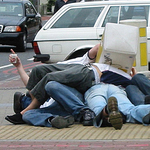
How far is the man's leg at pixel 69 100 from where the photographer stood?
245 inches

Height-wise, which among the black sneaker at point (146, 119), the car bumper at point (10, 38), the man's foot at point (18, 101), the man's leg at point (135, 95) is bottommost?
the car bumper at point (10, 38)

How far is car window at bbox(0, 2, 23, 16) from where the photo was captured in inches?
719

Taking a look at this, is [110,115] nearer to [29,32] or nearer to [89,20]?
[89,20]

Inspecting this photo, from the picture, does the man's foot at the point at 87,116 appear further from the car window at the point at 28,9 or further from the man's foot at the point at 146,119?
the car window at the point at 28,9

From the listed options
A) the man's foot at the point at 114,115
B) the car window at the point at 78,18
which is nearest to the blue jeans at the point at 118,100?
the man's foot at the point at 114,115

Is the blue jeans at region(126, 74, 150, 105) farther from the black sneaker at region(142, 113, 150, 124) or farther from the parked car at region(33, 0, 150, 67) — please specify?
the parked car at region(33, 0, 150, 67)

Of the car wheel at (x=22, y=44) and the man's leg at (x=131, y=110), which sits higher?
the man's leg at (x=131, y=110)

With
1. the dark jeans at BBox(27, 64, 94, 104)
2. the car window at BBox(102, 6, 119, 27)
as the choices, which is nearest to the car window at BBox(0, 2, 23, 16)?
the car window at BBox(102, 6, 119, 27)

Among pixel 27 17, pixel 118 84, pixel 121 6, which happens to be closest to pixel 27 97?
pixel 118 84

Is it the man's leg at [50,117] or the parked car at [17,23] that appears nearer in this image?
the man's leg at [50,117]

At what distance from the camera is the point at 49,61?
34.6 ft

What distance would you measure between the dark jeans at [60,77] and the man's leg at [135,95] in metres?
0.47

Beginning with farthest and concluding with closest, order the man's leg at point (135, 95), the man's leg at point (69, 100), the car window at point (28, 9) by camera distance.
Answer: the car window at point (28, 9), the man's leg at point (135, 95), the man's leg at point (69, 100)

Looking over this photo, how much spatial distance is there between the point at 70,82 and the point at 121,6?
4.54 metres
